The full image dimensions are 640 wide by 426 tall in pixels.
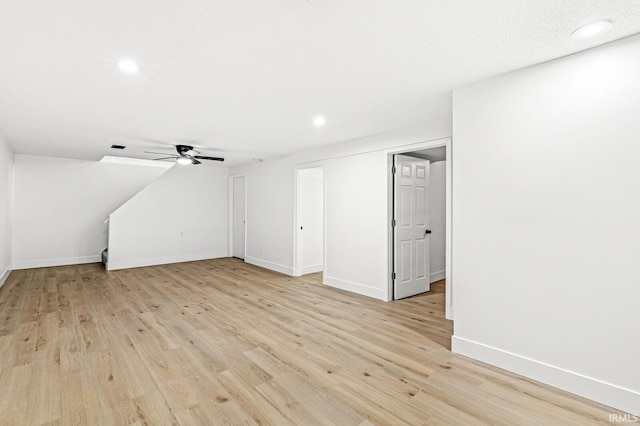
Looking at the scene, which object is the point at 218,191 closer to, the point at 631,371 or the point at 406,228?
the point at 406,228

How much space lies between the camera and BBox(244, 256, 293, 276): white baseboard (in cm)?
603

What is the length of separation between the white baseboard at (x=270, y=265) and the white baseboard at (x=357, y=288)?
1.10 m

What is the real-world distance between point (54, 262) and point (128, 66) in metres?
6.55

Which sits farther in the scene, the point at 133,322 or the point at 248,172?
the point at 248,172

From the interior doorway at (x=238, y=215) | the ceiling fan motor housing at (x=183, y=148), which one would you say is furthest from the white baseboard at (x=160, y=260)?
the ceiling fan motor housing at (x=183, y=148)

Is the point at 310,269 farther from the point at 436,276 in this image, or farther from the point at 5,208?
the point at 5,208

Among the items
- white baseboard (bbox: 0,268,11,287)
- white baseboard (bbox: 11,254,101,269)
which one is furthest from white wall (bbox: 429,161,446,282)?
white baseboard (bbox: 11,254,101,269)

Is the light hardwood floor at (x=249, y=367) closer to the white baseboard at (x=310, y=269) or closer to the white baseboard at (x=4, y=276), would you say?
the white baseboard at (x=4, y=276)

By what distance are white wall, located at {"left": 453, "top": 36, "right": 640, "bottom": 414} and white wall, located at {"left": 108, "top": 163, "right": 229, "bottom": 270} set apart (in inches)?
261

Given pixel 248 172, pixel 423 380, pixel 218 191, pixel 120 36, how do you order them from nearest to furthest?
pixel 120 36 < pixel 423 380 < pixel 248 172 < pixel 218 191

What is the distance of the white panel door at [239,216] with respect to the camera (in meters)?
7.67

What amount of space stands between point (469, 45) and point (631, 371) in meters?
2.36

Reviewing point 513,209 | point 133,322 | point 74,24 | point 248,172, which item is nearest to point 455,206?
point 513,209

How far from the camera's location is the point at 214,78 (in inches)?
99.3
